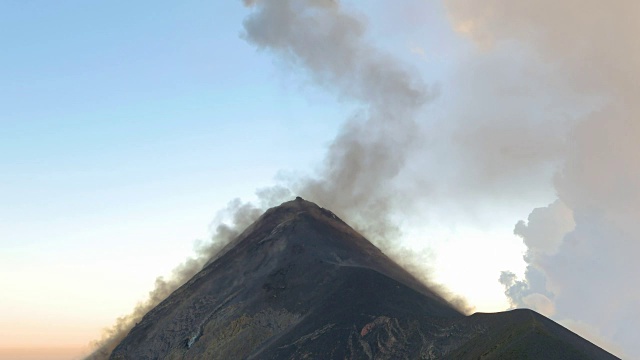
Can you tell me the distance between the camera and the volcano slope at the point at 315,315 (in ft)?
284

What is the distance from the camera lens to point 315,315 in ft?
378

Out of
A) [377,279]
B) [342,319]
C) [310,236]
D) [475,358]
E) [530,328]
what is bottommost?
[475,358]

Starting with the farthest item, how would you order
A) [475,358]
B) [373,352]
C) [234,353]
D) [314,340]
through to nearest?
[234,353], [314,340], [373,352], [475,358]

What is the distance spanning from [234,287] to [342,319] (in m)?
42.3

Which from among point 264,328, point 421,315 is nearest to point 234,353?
point 264,328

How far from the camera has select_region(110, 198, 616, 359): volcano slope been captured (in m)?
86.6

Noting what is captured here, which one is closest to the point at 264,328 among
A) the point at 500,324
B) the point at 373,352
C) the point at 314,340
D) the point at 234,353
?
the point at 234,353

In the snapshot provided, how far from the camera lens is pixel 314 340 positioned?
104m

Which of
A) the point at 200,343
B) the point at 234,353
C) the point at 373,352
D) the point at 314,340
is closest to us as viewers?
the point at 373,352

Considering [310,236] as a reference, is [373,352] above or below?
below

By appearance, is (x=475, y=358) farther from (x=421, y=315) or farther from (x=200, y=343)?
(x=200, y=343)

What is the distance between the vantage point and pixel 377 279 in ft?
411

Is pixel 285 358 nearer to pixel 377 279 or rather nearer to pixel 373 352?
pixel 373 352

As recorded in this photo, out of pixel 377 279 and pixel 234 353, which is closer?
pixel 234 353
